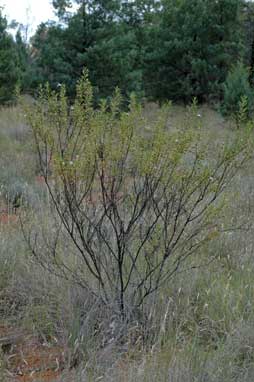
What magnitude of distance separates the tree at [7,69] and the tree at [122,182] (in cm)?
926

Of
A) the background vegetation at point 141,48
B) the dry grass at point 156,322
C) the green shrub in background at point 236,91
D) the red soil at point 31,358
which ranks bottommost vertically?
the red soil at point 31,358

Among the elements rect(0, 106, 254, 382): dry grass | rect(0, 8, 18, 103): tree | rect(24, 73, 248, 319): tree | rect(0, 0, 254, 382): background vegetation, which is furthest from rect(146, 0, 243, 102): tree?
rect(24, 73, 248, 319): tree

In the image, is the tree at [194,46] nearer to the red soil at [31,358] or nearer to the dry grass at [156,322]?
the dry grass at [156,322]

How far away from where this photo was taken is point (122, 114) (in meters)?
2.78

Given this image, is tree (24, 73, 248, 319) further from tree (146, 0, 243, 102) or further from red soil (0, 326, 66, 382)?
tree (146, 0, 243, 102)

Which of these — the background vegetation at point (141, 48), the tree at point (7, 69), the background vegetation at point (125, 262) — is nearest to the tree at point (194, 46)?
the background vegetation at point (141, 48)

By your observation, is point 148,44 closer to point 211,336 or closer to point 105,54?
point 105,54

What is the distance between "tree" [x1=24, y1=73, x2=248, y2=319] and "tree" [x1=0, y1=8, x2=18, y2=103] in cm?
926

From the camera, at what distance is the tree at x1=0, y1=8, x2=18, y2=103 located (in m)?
11.9

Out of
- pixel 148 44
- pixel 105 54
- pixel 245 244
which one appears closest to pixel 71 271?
pixel 245 244

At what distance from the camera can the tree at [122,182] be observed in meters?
Answer: 2.79

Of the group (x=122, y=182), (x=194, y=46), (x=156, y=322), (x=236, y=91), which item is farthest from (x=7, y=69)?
(x=156, y=322)

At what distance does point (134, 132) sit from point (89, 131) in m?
0.28

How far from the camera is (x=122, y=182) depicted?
2977 mm
